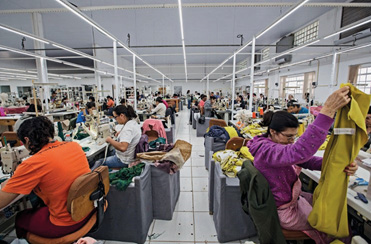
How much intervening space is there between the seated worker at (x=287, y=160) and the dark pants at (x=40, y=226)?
1.44 m

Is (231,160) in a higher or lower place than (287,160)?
lower

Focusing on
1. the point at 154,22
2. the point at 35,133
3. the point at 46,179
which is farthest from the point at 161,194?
the point at 154,22

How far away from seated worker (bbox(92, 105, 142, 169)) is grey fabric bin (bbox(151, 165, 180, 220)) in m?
0.41

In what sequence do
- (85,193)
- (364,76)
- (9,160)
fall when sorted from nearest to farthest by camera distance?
(85,193) → (9,160) → (364,76)

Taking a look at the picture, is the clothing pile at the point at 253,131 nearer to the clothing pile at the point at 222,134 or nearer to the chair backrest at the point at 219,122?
the clothing pile at the point at 222,134

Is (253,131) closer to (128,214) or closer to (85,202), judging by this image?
(128,214)

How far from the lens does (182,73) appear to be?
1862 centimetres

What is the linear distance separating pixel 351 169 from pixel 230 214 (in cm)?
117

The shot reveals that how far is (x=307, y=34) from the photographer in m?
9.10

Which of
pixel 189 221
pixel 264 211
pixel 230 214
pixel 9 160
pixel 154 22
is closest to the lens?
pixel 264 211

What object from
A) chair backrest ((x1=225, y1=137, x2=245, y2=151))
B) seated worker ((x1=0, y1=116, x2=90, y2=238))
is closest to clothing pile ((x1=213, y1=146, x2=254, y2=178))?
chair backrest ((x1=225, y1=137, x2=245, y2=151))

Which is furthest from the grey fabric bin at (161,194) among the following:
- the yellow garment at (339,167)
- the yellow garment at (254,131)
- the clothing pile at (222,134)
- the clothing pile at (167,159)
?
the yellow garment at (254,131)

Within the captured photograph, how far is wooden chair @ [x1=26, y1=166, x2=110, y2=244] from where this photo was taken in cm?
128

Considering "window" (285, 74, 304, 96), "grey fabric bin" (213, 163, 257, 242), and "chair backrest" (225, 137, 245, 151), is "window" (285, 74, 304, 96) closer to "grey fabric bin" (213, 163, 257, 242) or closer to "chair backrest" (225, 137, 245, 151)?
"chair backrest" (225, 137, 245, 151)
